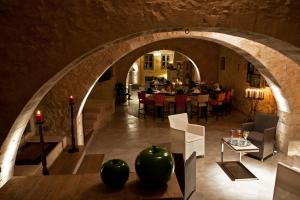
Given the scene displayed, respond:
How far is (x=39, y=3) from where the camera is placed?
2.82 metres

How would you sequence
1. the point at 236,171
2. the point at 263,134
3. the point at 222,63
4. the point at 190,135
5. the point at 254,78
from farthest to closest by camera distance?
the point at 222,63
the point at 254,78
the point at 190,135
the point at 263,134
the point at 236,171

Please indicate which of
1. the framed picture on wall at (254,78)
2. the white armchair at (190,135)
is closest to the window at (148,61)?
the framed picture on wall at (254,78)

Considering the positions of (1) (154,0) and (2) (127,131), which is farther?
(2) (127,131)

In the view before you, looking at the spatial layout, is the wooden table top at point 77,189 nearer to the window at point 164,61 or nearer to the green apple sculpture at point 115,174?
the green apple sculpture at point 115,174

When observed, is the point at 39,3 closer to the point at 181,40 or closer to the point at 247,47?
the point at 247,47

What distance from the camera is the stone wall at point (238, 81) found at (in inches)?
327

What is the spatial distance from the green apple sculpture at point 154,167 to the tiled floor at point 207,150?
8.76 ft

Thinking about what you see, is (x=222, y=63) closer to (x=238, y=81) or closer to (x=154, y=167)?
(x=238, y=81)

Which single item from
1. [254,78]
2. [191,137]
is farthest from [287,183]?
[254,78]

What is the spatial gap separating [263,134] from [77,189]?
4692mm

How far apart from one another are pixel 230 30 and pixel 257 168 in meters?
3.20

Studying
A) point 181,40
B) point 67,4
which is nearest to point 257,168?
point 67,4

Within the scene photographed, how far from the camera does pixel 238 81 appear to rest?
1035 centimetres

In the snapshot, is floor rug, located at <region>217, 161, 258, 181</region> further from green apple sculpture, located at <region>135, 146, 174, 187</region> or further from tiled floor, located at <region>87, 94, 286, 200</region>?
green apple sculpture, located at <region>135, 146, 174, 187</region>
